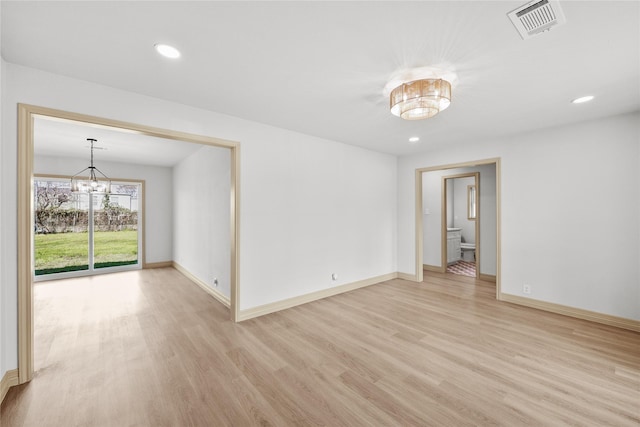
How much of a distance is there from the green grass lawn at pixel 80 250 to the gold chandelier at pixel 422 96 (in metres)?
6.81

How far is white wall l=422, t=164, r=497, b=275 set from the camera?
5047mm

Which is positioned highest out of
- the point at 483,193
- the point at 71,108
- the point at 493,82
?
the point at 493,82

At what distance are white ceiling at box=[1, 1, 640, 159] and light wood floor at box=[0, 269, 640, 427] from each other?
247 cm

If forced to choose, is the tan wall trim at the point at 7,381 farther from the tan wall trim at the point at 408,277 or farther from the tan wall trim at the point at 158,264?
the tan wall trim at the point at 408,277

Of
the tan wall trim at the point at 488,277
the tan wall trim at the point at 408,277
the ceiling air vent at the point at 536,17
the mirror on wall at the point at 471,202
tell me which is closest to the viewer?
the ceiling air vent at the point at 536,17

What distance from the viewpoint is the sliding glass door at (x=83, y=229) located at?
17.7 ft

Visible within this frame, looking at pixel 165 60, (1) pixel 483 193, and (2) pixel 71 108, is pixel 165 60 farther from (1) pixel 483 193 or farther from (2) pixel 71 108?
(1) pixel 483 193

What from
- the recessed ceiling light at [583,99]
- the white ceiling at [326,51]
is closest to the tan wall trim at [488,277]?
the white ceiling at [326,51]

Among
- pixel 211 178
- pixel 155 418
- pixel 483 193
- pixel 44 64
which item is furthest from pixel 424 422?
pixel 483 193

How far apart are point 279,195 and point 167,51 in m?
2.05

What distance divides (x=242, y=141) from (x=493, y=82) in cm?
271

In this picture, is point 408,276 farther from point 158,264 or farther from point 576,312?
point 158,264

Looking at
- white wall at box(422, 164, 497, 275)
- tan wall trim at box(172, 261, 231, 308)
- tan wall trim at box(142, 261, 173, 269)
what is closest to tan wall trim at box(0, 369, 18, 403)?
tan wall trim at box(172, 261, 231, 308)

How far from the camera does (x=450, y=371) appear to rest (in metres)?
2.16
